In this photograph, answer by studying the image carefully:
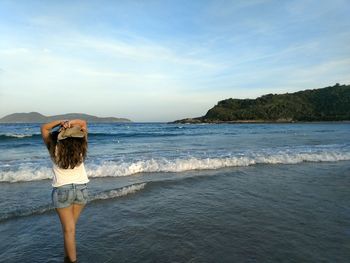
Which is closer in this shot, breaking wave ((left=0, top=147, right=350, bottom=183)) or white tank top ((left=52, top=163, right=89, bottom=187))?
white tank top ((left=52, top=163, right=89, bottom=187))

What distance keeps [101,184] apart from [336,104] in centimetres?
14034

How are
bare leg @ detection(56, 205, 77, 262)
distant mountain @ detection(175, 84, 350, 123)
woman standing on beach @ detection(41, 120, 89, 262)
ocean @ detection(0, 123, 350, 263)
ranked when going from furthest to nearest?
distant mountain @ detection(175, 84, 350, 123)
ocean @ detection(0, 123, 350, 263)
bare leg @ detection(56, 205, 77, 262)
woman standing on beach @ detection(41, 120, 89, 262)

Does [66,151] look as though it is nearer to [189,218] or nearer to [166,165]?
[189,218]

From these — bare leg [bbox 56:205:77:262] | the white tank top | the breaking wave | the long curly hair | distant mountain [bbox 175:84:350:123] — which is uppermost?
distant mountain [bbox 175:84:350:123]

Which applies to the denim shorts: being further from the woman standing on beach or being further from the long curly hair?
the long curly hair

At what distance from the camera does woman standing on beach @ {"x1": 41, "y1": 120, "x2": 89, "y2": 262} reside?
4.19 meters

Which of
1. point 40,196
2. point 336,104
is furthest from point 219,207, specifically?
point 336,104

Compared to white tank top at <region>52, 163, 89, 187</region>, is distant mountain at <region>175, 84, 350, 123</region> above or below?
above

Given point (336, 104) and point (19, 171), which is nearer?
point (19, 171)

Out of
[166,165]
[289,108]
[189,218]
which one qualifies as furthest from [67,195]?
[289,108]

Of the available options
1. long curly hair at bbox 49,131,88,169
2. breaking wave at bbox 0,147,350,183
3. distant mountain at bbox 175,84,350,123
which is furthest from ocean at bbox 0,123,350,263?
distant mountain at bbox 175,84,350,123

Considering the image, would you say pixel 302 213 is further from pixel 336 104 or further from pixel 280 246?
pixel 336 104

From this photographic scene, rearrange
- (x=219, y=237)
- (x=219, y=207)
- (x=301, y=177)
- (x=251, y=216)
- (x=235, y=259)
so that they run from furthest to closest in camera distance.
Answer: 1. (x=301, y=177)
2. (x=219, y=207)
3. (x=251, y=216)
4. (x=219, y=237)
5. (x=235, y=259)

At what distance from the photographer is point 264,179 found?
10.9m
